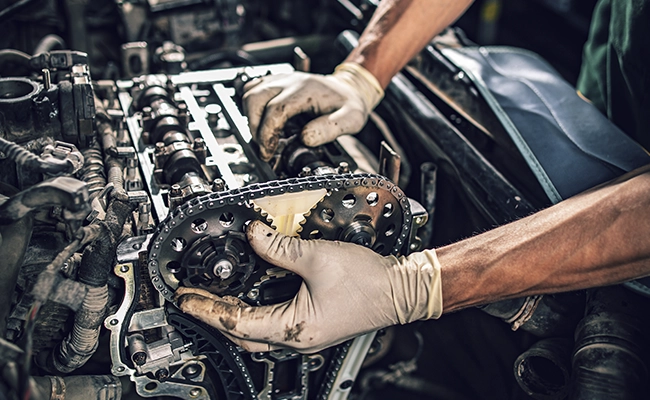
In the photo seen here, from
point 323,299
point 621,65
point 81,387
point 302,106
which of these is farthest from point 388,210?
point 621,65

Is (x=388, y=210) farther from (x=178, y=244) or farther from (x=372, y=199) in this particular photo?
(x=178, y=244)

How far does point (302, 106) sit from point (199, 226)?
706 mm

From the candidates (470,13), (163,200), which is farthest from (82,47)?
(470,13)

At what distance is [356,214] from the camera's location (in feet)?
5.43

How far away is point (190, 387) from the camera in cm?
179

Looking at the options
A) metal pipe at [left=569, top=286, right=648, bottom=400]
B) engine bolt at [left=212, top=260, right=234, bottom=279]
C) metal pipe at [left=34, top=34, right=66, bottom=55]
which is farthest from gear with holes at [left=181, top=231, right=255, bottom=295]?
metal pipe at [left=34, top=34, right=66, bottom=55]

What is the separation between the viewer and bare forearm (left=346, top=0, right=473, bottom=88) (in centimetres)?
241

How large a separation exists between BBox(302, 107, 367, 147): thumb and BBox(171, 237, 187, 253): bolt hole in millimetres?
602

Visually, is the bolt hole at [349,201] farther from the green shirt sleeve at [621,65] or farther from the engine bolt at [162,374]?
the green shirt sleeve at [621,65]

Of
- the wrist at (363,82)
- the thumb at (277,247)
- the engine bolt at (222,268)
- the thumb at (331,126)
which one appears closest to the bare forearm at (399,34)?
the wrist at (363,82)

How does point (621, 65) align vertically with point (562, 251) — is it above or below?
above

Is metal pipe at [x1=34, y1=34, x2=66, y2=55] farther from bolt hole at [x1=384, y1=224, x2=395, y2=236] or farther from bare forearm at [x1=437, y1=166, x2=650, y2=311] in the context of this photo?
bare forearm at [x1=437, y1=166, x2=650, y2=311]

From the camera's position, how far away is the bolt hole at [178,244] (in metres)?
1.51

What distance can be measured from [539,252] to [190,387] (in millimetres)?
1027
